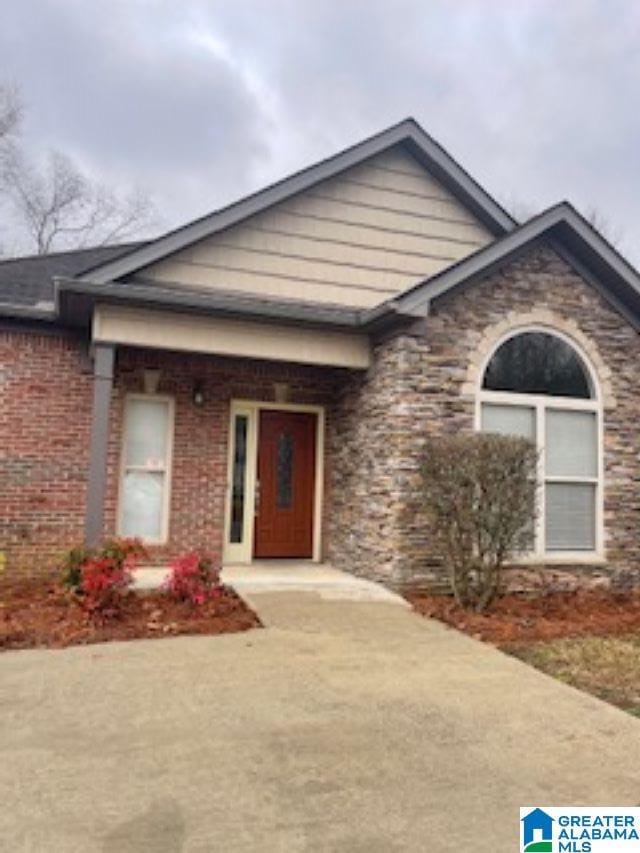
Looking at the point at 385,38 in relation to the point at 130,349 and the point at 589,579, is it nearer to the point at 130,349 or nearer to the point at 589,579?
the point at 130,349

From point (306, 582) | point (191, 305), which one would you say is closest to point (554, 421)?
point (306, 582)

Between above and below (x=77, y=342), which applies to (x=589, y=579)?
below

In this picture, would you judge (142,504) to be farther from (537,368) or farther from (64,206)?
(64,206)

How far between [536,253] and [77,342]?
18.8ft

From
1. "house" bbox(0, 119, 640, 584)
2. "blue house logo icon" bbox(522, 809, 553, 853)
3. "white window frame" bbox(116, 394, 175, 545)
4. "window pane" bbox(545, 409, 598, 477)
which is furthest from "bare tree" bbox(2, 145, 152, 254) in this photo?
"blue house logo icon" bbox(522, 809, 553, 853)

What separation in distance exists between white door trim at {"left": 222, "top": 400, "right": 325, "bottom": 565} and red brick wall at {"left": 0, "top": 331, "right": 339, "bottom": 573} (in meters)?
0.13

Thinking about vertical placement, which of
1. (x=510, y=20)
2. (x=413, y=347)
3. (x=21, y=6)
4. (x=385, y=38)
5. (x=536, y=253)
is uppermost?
(x=21, y=6)

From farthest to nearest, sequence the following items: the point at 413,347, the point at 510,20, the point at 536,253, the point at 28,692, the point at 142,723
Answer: the point at 510,20 → the point at 536,253 → the point at 413,347 → the point at 28,692 → the point at 142,723

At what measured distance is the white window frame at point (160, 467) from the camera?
8.88 metres

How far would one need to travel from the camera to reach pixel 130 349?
8.97 m

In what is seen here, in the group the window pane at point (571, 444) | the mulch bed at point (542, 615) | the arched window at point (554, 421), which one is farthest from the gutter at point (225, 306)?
the mulch bed at point (542, 615)

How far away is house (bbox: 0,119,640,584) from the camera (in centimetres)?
799

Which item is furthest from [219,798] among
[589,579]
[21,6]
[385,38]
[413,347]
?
[21,6]

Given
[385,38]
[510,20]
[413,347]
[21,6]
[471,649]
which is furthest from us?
[21,6]
